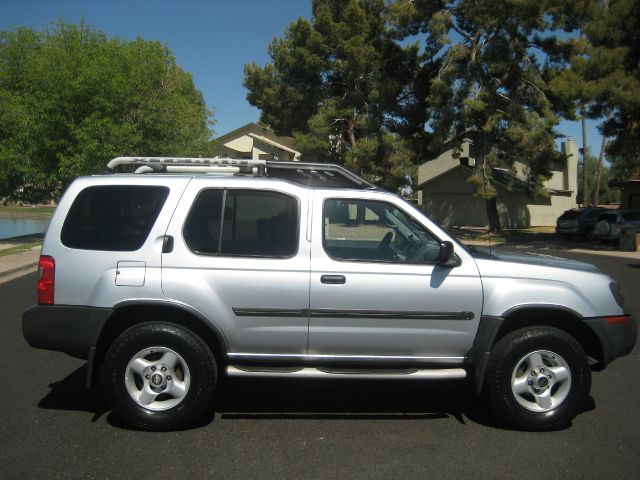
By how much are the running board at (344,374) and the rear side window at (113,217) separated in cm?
126

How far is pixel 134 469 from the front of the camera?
3920 mm

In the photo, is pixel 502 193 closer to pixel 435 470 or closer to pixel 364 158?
pixel 364 158

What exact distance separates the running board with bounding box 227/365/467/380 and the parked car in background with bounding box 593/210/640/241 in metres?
22.5

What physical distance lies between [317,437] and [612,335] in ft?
7.80

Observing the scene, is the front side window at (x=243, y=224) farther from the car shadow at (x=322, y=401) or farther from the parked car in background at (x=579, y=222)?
the parked car in background at (x=579, y=222)

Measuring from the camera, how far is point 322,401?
5.34 metres

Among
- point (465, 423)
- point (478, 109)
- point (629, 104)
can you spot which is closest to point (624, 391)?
point (465, 423)

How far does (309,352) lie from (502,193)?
36.4m

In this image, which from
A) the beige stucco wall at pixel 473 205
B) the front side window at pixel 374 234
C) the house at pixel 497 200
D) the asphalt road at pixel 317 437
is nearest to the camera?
the asphalt road at pixel 317 437

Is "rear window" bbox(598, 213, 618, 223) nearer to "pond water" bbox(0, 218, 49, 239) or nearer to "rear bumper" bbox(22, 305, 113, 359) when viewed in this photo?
"pond water" bbox(0, 218, 49, 239)

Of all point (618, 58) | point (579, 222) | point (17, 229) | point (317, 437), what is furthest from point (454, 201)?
point (317, 437)

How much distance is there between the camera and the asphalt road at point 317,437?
3.95 metres

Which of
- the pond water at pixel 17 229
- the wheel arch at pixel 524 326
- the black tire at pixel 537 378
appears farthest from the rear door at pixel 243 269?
the pond water at pixel 17 229

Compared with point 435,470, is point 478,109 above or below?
above
